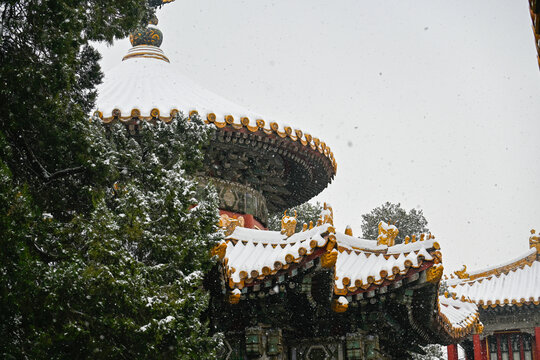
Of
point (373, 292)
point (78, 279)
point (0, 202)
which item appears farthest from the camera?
point (373, 292)

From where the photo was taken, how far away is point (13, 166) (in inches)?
224

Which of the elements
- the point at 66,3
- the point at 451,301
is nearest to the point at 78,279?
the point at 66,3

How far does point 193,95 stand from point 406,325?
402cm

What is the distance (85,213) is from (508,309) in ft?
49.4

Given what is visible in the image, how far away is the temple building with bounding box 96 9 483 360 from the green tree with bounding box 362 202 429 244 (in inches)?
517

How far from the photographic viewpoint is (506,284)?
1952 cm

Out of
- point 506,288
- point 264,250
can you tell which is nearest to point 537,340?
point 506,288

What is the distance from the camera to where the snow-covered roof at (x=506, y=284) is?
1875 cm

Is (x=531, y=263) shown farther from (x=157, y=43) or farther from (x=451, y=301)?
(x=157, y=43)

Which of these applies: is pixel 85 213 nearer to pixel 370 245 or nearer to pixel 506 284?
pixel 370 245

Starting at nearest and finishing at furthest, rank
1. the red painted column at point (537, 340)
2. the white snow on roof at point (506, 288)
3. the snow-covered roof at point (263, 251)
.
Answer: the snow-covered roof at point (263, 251) → the red painted column at point (537, 340) → the white snow on roof at point (506, 288)

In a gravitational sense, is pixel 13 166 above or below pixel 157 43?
below

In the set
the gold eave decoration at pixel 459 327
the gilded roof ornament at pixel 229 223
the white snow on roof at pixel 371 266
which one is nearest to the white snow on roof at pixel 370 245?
the white snow on roof at pixel 371 266

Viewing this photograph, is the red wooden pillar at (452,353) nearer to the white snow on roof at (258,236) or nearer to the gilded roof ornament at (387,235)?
the gilded roof ornament at (387,235)
